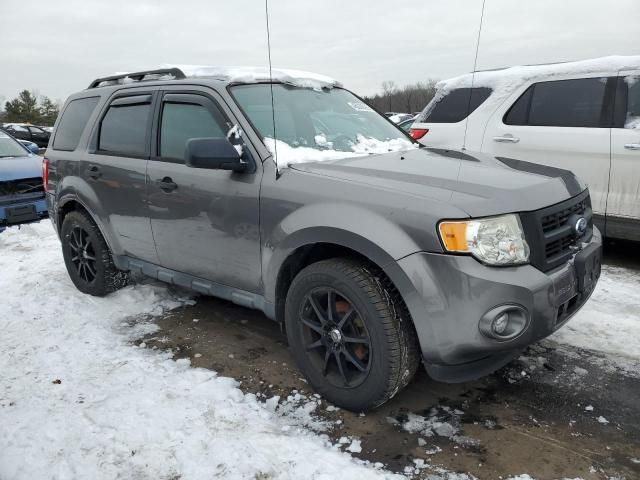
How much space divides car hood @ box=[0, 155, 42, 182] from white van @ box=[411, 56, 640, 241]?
579cm

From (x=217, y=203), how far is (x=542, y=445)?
A: 2208 millimetres

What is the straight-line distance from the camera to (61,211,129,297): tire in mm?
4430

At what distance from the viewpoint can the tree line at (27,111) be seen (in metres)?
62.1

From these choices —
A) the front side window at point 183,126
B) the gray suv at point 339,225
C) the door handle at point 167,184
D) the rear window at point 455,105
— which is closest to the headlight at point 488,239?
the gray suv at point 339,225

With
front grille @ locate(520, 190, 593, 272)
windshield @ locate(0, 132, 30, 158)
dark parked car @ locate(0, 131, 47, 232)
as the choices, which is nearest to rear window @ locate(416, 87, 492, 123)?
front grille @ locate(520, 190, 593, 272)

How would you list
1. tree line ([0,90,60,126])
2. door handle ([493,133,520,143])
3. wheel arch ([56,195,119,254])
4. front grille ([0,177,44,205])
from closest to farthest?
wheel arch ([56,195,119,254]) → door handle ([493,133,520,143]) → front grille ([0,177,44,205]) → tree line ([0,90,60,126])

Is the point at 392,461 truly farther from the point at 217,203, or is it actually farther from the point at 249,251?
the point at 217,203

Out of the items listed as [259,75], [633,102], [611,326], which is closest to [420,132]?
[633,102]

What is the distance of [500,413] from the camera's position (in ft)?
9.05

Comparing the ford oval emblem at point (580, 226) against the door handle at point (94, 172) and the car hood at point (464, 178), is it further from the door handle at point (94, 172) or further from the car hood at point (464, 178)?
the door handle at point (94, 172)

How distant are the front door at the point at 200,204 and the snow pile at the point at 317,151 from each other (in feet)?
0.50

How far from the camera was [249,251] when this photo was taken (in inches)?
122

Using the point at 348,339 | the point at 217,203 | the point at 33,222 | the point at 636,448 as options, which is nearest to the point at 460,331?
the point at 348,339

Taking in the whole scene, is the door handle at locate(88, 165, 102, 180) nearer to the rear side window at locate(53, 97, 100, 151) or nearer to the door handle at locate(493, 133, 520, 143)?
the rear side window at locate(53, 97, 100, 151)
